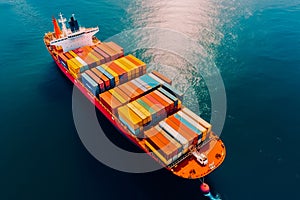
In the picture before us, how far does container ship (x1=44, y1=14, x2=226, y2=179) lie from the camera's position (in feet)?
129

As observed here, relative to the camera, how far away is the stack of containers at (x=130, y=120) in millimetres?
41656

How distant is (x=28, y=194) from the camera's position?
1549 inches

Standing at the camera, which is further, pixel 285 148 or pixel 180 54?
pixel 180 54

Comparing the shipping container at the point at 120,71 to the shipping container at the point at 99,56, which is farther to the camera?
the shipping container at the point at 99,56

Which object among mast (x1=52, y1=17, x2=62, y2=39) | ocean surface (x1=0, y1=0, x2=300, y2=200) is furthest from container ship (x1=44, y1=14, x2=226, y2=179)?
mast (x1=52, y1=17, x2=62, y2=39)

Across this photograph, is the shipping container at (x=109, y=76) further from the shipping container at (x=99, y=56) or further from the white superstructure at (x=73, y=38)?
the white superstructure at (x=73, y=38)

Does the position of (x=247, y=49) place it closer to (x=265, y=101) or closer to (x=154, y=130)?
(x=265, y=101)

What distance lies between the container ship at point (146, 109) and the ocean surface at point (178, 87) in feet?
12.9

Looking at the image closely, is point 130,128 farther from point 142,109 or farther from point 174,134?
point 174,134

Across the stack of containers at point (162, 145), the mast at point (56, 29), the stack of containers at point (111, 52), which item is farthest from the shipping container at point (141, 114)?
the mast at point (56, 29)

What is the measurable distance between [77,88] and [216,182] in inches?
1585

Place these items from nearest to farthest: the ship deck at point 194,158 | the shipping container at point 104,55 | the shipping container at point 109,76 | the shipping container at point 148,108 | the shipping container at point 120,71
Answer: the ship deck at point 194,158 < the shipping container at point 148,108 < the shipping container at point 109,76 < the shipping container at point 120,71 < the shipping container at point 104,55

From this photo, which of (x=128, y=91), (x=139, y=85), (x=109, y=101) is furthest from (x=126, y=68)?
(x=109, y=101)

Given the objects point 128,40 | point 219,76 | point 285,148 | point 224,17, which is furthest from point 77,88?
point 224,17
